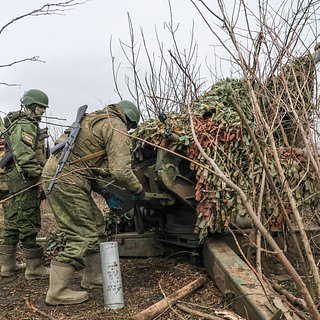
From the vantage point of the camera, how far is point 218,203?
528cm

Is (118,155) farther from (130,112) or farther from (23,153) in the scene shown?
(23,153)

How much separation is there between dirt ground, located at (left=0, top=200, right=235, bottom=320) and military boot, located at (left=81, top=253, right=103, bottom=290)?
0.11m

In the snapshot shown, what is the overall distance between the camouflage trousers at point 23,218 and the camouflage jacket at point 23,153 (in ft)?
0.51

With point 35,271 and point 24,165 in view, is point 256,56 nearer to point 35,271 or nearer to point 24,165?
point 24,165

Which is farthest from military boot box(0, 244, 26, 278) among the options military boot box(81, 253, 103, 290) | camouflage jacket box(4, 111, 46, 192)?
military boot box(81, 253, 103, 290)

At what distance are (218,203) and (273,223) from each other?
696 mm

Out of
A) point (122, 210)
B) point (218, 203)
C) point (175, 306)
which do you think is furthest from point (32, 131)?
point (175, 306)

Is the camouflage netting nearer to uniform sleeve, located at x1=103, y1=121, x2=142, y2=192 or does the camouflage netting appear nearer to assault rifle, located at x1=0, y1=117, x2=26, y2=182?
uniform sleeve, located at x1=103, y1=121, x2=142, y2=192

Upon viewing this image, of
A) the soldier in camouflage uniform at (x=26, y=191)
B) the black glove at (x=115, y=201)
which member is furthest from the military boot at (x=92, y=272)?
the soldier in camouflage uniform at (x=26, y=191)

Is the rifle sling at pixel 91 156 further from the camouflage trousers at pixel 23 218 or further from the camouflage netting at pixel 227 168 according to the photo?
the camouflage trousers at pixel 23 218

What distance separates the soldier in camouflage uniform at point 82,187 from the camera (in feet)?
15.6

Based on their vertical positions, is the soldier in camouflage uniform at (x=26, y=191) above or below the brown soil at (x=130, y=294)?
above

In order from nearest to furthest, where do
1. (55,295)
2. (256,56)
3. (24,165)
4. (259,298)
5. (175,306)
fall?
(259,298) → (256,56) → (175,306) → (55,295) → (24,165)

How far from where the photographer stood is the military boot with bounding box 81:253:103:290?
5.34 metres
